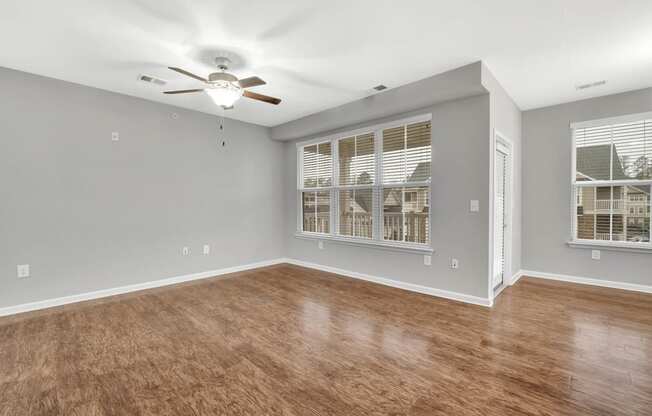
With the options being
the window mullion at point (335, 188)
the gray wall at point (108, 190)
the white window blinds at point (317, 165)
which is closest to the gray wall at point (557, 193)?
the window mullion at point (335, 188)

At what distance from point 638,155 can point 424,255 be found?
3071mm

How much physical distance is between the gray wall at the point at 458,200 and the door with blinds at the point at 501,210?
525 mm

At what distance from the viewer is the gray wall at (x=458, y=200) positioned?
3336mm

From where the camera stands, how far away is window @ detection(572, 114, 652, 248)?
3.76 meters

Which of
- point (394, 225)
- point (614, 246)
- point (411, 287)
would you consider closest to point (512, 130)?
point (614, 246)

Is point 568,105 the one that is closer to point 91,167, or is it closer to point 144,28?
point 144,28

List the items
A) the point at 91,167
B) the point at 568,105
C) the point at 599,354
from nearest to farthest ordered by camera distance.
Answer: the point at 599,354, the point at 91,167, the point at 568,105

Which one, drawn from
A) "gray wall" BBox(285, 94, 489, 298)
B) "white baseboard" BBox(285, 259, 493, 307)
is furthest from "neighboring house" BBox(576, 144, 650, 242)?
"white baseboard" BBox(285, 259, 493, 307)

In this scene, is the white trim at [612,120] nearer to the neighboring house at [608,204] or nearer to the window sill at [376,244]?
the neighboring house at [608,204]

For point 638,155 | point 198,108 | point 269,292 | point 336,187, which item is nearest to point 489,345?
point 269,292

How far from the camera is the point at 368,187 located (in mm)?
4516

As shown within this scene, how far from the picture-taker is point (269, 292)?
3.92 metres

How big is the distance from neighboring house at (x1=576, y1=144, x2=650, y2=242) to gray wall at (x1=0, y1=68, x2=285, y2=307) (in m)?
5.24

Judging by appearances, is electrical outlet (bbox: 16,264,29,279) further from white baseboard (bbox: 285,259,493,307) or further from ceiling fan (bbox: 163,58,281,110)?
white baseboard (bbox: 285,259,493,307)
